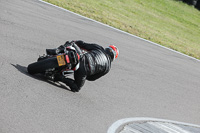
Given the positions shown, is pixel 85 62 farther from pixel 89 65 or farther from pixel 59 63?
pixel 59 63

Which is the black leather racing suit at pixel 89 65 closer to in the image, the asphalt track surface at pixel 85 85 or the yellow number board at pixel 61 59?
the asphalt track surface at pixel 85 85

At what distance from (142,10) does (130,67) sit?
12.4 m

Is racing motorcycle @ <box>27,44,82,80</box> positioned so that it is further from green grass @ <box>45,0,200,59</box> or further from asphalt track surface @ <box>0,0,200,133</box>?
green grass @ <box>45,0,200,59</box>

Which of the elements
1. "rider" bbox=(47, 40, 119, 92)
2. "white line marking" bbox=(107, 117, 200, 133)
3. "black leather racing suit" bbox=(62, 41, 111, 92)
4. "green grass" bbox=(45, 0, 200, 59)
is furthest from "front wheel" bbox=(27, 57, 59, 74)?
"green grass" bbox=(45, 0, 200, 59)

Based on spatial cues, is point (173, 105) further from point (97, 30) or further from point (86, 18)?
point (86, 18)

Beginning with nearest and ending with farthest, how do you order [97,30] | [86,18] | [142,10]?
[97,30]
[86,18]
[142,10]

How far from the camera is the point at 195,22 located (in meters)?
24.9

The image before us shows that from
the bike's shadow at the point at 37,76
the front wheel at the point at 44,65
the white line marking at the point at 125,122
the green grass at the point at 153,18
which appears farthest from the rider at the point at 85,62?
the green grass at the point at 153,18

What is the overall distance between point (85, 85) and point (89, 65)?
2.83 ft

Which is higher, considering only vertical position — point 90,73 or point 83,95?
point 90,73

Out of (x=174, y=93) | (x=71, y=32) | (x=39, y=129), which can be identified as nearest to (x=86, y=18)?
(x=71, y=32)

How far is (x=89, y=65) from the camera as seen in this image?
267 inches

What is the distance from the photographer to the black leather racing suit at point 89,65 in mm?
6777

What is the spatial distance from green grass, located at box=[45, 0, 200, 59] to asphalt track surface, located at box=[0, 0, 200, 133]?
4.67ft
